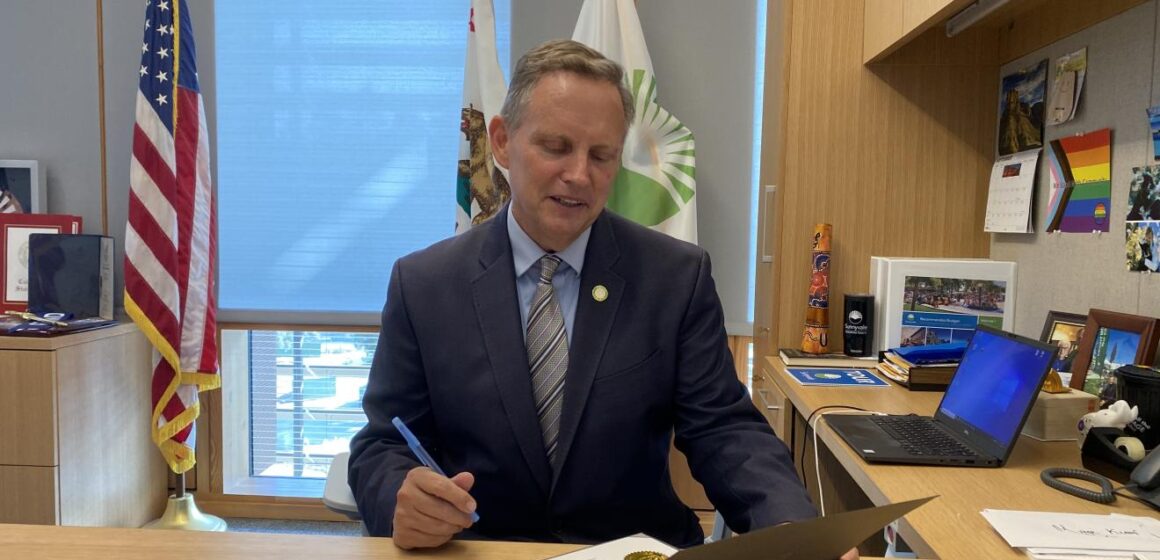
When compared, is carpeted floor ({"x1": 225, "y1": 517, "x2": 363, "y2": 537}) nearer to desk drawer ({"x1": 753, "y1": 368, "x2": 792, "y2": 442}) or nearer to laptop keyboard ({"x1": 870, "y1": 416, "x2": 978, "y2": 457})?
desk drawer ({"x1": 753, "y1": 368, "x2": 792, "y2": 442})

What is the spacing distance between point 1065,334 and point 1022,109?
71 centimetres

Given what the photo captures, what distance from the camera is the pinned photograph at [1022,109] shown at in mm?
2119

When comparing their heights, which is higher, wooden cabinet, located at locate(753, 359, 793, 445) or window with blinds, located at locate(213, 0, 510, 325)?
window with blinds, located at locate(213, 0, 510, 325)

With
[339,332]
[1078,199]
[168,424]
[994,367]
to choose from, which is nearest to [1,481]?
[168,424]

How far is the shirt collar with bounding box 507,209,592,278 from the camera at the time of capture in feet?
4.41

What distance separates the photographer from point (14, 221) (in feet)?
9.86

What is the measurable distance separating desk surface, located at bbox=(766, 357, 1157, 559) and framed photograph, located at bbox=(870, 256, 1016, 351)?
791mm

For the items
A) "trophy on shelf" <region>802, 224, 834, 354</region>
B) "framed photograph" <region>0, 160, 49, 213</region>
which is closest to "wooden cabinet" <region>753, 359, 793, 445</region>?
"trophy on shelf" <region>802, 224, 834, 354</region>

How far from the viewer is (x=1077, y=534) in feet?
3.32

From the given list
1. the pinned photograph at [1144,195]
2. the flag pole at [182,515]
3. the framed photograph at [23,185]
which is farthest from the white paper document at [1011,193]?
the framed photograph at [23,185]

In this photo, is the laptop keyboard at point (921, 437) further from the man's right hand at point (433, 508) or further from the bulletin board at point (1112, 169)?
the man's right hand at point (433, 508)

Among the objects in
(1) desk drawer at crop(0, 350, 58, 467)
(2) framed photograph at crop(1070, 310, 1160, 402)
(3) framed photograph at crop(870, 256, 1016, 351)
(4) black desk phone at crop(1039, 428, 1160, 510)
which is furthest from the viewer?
(1) desk drawer at crop(0, 350, 58, 467)

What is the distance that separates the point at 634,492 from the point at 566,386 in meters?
0.23

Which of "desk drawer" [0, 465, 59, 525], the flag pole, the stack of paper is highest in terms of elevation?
the stack of paper
